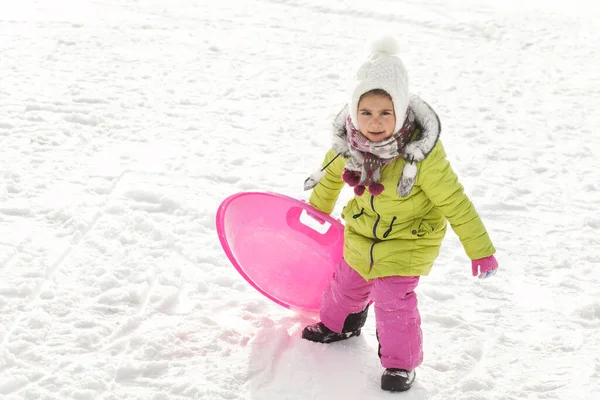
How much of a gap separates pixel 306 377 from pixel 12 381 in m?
1.01

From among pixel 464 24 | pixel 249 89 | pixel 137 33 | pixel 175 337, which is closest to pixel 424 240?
pixel 175 337

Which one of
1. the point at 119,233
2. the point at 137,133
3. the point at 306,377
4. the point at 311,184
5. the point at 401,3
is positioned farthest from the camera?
the point at 401,3

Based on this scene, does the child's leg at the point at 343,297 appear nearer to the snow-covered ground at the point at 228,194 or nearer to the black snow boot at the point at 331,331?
the black snow boot at the point at 331,331

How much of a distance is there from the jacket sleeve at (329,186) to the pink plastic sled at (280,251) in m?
0.13

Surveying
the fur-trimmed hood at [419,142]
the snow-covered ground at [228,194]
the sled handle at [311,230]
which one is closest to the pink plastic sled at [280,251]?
the sled handle at [311,230]

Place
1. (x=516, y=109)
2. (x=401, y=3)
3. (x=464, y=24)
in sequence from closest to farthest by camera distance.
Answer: (x=516, y=109)
(x=464, y=24)
(x=401, y=3)

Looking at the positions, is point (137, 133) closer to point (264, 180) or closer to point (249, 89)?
point (264, 180)

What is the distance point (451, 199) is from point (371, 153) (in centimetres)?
31

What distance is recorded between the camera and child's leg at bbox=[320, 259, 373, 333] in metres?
2.69

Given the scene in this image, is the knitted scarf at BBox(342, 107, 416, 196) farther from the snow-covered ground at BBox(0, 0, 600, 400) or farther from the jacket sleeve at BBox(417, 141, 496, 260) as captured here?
the snow-covered ground at BBox(0, 0, 600, 400)

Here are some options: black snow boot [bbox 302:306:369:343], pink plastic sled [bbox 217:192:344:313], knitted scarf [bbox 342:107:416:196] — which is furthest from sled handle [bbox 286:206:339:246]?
knitted scarf [bbox 342:107:416:196]

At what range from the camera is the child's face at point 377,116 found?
7.79ft

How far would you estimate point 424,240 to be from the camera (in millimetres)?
2543

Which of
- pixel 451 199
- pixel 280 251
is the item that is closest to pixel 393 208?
pixel 451 199
